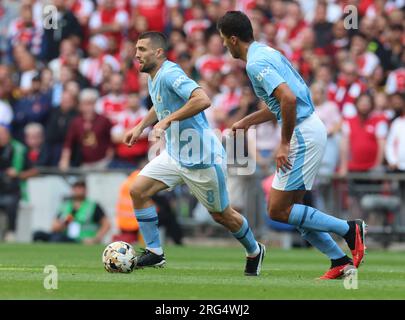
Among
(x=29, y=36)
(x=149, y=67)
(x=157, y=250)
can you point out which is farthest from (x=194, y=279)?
(x=29, y=36)

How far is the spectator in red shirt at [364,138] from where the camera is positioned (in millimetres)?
19438

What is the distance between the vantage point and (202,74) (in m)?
21.8

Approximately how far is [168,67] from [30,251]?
5.78 m

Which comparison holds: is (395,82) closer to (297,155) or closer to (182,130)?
(182,130)

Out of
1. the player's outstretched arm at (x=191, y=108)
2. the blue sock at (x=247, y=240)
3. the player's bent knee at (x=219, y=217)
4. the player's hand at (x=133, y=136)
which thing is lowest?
the blue sock at (x=247, y=240)

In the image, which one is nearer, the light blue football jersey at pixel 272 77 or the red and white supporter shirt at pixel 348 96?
the light blue football jersey at pixel 272 77

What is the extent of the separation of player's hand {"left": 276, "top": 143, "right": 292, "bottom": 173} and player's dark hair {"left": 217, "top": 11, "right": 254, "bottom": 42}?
1114 mm

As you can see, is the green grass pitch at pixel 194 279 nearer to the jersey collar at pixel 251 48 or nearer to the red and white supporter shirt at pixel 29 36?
the jersey collar at pixel 251 48

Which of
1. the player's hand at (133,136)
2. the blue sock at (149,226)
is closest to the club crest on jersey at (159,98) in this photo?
the player's hand at (133,136)

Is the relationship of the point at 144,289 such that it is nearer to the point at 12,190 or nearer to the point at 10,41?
the point at 12,190

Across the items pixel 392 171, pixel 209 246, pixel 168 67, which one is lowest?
pixel 209 246

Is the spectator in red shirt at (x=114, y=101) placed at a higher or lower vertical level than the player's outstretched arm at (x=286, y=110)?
higher

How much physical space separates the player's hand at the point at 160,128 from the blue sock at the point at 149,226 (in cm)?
132
